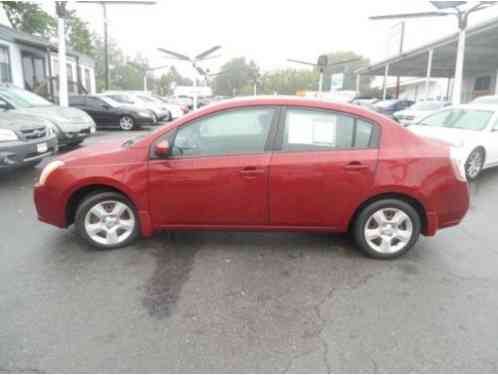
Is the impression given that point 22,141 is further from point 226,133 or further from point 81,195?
point 226,133

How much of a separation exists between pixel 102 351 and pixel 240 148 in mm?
2001

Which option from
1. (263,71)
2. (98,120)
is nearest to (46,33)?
(98,120)

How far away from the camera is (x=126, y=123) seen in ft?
45.2

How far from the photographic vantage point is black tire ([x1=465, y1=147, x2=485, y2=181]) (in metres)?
6.64

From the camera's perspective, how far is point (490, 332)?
248 centimetres

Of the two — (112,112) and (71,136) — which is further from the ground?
(112,112)

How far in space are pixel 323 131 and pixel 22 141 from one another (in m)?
5.00

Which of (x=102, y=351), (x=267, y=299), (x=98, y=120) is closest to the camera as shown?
(x=102, y=351)

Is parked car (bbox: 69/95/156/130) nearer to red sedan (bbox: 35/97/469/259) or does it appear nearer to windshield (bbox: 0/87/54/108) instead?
windshield (bbox: 0/87/54/108)

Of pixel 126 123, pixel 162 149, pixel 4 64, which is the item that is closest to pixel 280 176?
pixel 162 149

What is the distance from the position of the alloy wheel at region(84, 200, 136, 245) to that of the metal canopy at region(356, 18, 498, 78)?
17484mm

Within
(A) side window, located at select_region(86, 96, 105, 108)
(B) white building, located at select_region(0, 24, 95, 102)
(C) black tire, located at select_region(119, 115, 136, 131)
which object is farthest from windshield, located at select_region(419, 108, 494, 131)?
(B) white building, located at select_region(0, 24, 95, 102)

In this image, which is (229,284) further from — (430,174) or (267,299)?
(430,174)

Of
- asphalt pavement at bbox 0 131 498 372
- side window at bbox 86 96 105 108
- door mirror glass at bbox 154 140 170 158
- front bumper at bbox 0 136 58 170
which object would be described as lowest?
asphalt pavement at bbox 0 131 498 372
